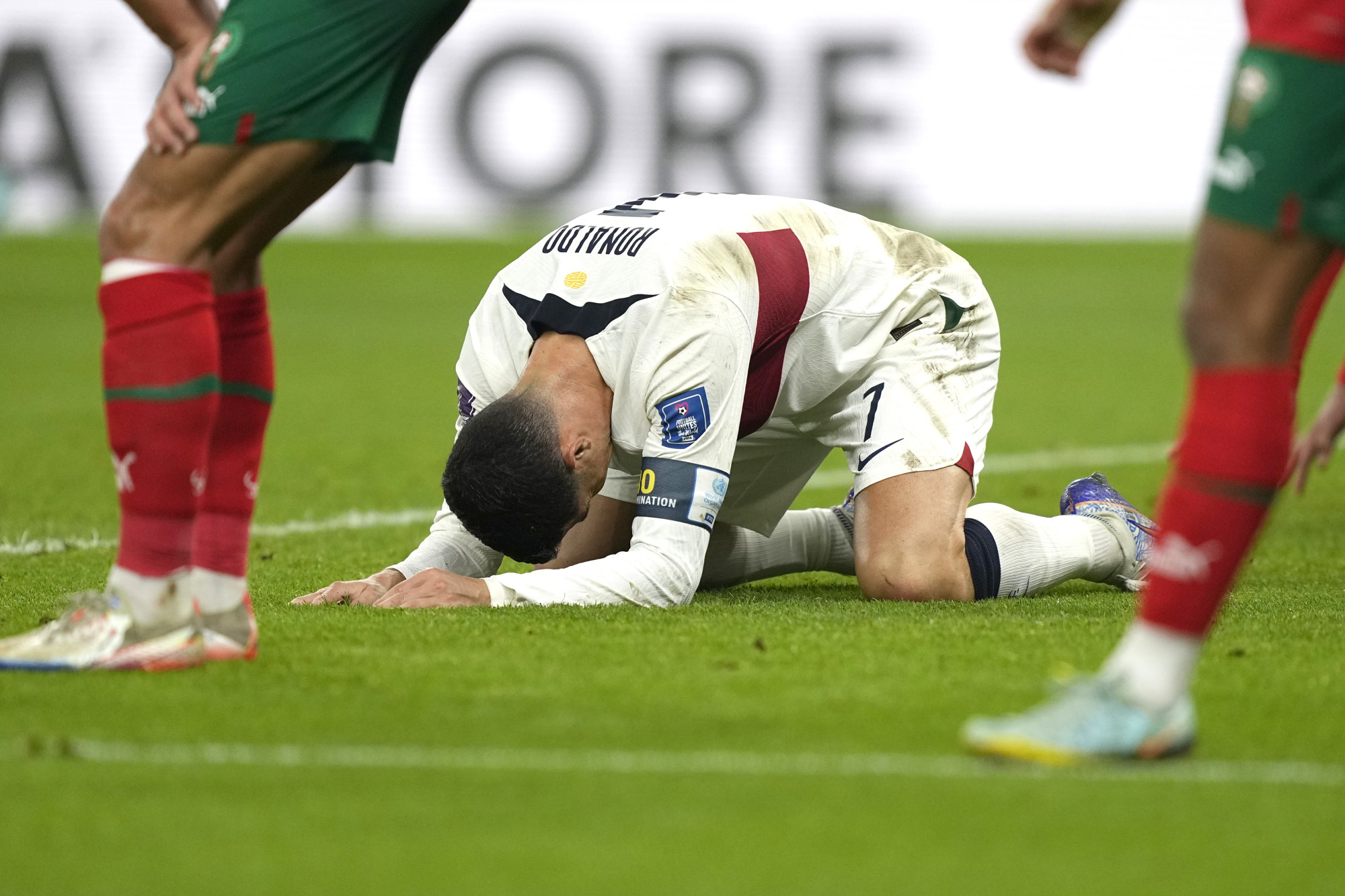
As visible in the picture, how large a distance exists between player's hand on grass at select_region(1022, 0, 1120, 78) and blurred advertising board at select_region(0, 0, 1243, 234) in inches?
587

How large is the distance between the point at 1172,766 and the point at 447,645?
1467 millimetres

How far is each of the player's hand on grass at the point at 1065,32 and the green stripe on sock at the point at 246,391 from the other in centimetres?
148

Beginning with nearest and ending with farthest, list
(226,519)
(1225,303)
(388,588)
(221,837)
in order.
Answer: (221,837) → (1225,303) → (226,519) → (388,588)

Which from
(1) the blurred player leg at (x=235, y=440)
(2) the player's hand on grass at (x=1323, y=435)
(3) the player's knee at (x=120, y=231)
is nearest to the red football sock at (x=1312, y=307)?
(2) the player's hand on grass at (x=1323, y=435)

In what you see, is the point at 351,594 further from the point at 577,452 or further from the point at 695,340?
the point at 695,340

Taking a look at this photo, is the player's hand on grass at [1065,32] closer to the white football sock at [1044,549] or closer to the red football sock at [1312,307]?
the red football sock at [1312,307]

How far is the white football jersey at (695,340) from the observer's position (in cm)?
384

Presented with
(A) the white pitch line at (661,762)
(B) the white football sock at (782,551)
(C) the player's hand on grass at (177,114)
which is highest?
(C) the player's hand on grass at (177,114)

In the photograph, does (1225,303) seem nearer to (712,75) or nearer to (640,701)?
(640,701)

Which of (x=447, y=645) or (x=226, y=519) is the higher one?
(x=226, y=519)

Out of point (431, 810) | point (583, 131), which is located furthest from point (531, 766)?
point (583, 131)

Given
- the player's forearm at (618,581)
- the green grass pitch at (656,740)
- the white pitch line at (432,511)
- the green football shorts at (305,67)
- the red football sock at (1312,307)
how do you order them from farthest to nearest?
the white pitch line at (432,511) → the player's forearm at (618,581) → the red football sock at (1312,307) → the green football shorts at (305,67) → the green grass pitch at (656,740)

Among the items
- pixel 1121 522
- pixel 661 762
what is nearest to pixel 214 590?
pixel 661 762

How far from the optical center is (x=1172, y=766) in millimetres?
2469
